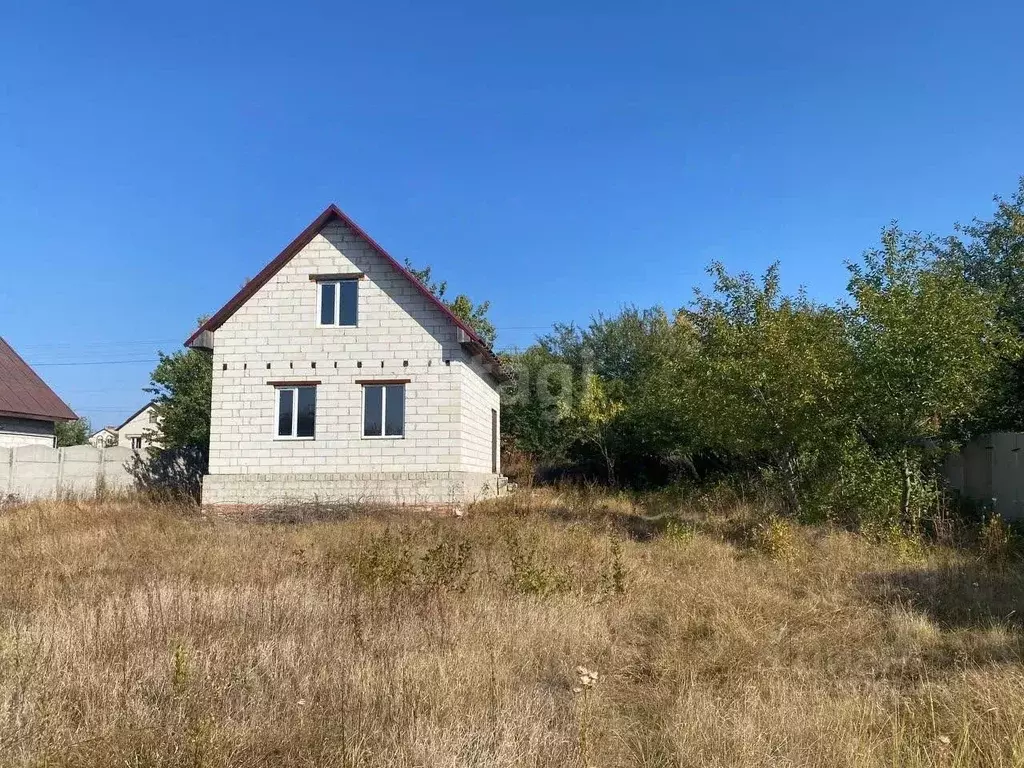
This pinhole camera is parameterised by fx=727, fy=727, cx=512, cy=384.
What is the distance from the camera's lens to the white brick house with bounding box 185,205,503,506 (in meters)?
16.8

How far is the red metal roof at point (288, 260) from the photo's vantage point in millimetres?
17141

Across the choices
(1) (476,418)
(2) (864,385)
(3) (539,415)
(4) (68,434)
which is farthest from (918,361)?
(4) (68,434)

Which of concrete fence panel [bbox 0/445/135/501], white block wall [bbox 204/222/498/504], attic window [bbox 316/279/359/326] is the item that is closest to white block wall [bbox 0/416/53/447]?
concrete fence panel [bbox 0/445/135/501]

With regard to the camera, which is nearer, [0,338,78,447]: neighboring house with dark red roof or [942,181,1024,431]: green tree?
[942,181,1024,431]: green tree

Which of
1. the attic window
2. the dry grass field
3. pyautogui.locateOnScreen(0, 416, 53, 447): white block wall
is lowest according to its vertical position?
the dry grass field

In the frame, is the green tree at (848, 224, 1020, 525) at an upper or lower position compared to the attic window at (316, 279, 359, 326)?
lower

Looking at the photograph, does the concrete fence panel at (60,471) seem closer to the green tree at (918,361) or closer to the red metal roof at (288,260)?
the red metal roof at (288,260)

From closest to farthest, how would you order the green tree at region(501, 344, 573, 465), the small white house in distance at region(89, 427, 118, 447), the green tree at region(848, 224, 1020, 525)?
the green tree at region(848, 224, 1020, 525) < the green tree at region(501, 344, 573, 465) < the small white house in distance at region(89, 427, 118, 447)

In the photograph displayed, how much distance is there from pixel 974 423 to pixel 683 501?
791 cm

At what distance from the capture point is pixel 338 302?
17453 mm

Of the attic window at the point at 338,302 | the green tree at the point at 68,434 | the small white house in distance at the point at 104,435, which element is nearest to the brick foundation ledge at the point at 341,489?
the attic window at the point at 338,302

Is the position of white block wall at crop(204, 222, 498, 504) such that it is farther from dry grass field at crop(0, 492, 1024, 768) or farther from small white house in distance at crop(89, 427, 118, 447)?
small white house in distance at crop(89, 427, 118, 447)

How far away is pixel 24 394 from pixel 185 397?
15.4 feet

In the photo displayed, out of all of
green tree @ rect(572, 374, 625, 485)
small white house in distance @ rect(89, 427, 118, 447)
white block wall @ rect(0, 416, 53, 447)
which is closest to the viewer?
white block wall @ rect(0, 416, 53, 447)
